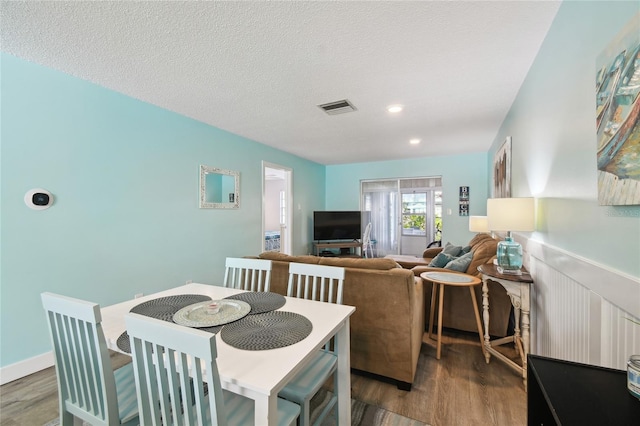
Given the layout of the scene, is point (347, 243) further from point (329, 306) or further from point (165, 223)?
point (329, 306)

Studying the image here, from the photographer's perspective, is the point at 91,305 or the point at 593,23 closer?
the point at 91,305

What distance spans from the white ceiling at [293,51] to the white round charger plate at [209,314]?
5.42 ft

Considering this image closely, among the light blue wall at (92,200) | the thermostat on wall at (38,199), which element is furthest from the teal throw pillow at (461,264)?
the thermostat on wall at (38,199)

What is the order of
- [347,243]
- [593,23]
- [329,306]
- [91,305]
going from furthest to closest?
[347,243] < [329,306] < [593,23] < [91,305]

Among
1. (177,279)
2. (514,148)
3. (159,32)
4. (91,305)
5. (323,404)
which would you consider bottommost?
(323,404)

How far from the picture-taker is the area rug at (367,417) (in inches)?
63.2

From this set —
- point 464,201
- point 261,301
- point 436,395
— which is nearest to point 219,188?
point 261,301

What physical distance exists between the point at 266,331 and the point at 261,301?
417 millimetres

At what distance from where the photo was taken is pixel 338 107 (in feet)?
9.53

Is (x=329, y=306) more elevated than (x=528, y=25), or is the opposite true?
(x=528, y=25)

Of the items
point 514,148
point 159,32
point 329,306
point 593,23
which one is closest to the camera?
point 593,23

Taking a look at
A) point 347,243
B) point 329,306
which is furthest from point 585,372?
point 347,243

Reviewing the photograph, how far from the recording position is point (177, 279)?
122 inches

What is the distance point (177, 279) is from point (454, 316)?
307cm
